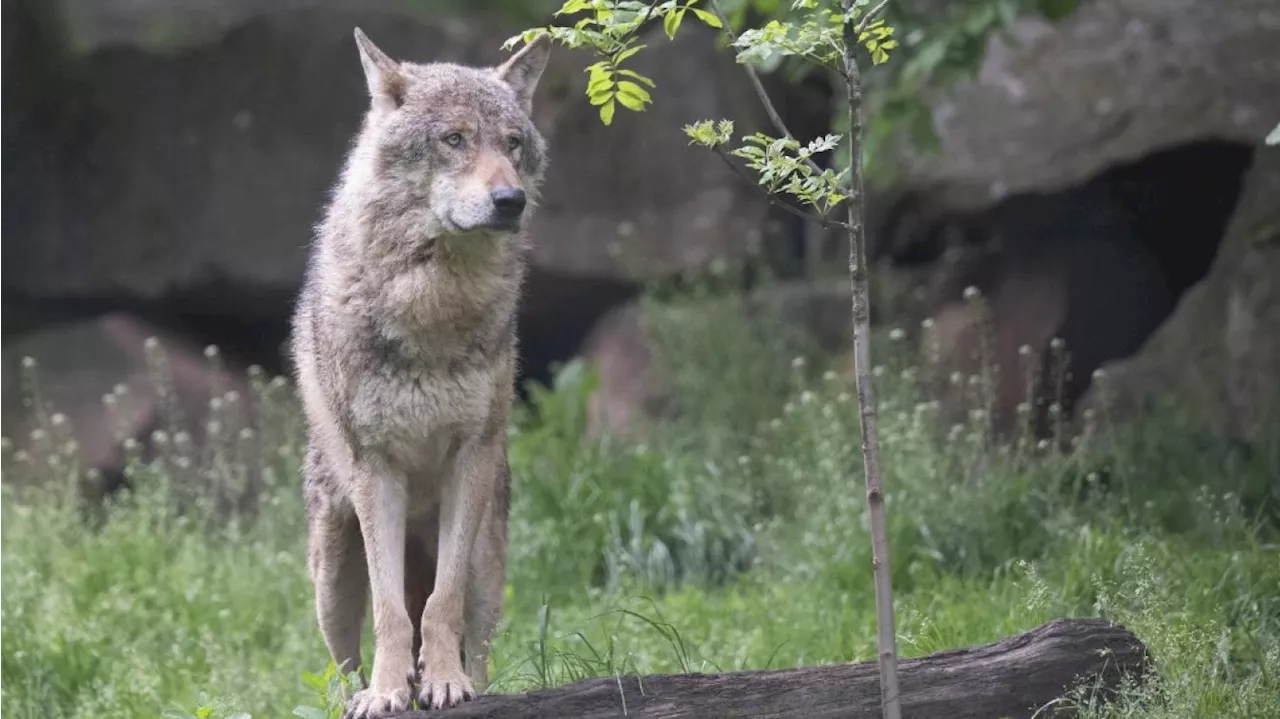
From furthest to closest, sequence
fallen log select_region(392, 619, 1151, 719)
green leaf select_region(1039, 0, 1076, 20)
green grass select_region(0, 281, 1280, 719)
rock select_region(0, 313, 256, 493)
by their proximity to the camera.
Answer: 1. rock select_region(0, 313, 256, 493)
2. green leaf select_region(1039, 0, 1076, 20)
3. green grass select_region(0, 281, 1280, 719)
4. fallen log select_region(392, 619, 1151, 719)

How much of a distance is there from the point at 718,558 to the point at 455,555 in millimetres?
2959

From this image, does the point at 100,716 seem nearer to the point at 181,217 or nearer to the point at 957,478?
the point at 957,478

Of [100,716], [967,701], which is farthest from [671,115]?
[967,701]

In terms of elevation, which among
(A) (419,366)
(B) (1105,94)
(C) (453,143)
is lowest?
(A) (419,366)

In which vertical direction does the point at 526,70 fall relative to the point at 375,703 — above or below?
above

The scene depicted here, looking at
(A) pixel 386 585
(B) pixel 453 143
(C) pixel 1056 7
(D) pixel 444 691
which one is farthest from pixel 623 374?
(D) pixel 444 691

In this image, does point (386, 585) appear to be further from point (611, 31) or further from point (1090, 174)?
point (1090, 174)

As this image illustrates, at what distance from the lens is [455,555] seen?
4543 mm

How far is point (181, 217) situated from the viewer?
400 inches

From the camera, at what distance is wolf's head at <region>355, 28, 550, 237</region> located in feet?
14.7

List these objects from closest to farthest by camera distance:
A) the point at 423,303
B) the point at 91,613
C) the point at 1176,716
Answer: the point at 1176,716, the point at 423,303, the point at 91,613

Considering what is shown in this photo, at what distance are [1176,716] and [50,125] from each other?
869 cm

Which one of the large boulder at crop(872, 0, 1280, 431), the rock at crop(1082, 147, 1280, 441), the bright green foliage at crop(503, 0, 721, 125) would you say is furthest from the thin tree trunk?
the large boulder at crop(872, 0, 1280, 431)

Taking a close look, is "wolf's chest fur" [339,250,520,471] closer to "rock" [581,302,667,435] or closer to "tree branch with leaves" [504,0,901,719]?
"tree branch with leaves" [504,0,901,719]
